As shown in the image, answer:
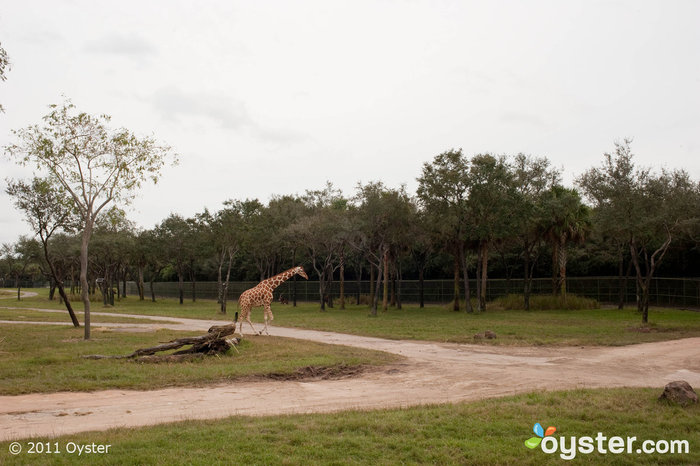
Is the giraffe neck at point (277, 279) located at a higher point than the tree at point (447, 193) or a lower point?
lower

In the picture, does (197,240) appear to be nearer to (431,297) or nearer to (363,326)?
(431,297)

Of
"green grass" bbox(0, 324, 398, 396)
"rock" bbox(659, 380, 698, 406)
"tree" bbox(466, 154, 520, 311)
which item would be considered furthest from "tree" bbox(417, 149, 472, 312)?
"rock" bbox(659, 380, 698, 406)

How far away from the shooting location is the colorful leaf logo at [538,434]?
288 inches

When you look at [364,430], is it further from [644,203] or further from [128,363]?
[644,203]

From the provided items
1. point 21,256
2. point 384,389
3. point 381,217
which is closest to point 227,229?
point 381,217

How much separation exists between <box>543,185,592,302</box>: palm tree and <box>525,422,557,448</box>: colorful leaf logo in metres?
33.0

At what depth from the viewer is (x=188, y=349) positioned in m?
16.2

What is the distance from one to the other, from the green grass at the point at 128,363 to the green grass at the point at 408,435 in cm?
454

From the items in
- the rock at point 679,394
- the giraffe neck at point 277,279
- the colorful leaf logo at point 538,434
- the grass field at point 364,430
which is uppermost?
the giraffe neck at point 277,279

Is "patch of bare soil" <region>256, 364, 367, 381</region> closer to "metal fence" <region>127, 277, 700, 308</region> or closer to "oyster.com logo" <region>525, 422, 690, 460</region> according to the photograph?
"oyster.com logo" <region>525, 422, 690, 460</region>

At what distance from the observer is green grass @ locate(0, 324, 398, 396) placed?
1217 centimetres

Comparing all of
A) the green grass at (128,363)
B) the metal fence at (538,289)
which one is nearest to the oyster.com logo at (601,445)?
the green grass at (128,363)

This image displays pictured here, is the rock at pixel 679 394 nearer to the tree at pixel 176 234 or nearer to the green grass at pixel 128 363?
the green grass at pixel 128 363

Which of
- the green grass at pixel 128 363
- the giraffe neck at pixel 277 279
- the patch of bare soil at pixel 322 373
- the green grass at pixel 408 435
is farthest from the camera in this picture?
the giraffe neck at pixel 277 279
